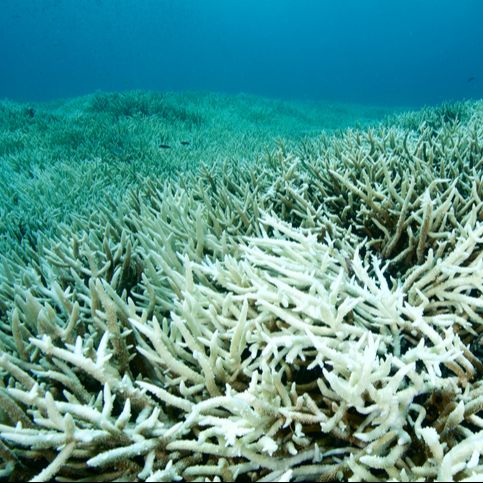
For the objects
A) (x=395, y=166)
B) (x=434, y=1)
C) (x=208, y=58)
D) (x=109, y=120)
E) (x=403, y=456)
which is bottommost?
(x=403, y=456)

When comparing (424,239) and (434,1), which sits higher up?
(434,1)

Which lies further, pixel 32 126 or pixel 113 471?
Result: pixel 32 126

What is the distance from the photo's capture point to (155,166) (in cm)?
561

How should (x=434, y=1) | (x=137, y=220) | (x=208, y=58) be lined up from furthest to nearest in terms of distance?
(x=434, y=1) < (x=208, y=58) < (x=137, y=220)

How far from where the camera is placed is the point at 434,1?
187 metres

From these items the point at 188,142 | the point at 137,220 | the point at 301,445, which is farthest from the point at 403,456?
the point at 188,142

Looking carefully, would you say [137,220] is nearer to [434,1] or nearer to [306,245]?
[306,245]

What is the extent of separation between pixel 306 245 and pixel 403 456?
1089 millimetres

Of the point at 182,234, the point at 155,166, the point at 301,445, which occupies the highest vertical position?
the point at 155,166

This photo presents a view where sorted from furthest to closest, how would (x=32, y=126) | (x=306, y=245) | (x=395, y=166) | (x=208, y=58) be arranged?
(x=208, y=58)
(x=32, y=126)
(x=395, y=166)
(x=306, y=245)

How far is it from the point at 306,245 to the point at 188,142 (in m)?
5.41

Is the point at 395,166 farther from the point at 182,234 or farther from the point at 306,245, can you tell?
the point at 182,234

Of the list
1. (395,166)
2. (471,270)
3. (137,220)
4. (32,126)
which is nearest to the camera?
(471,270)

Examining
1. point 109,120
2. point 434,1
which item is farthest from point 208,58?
point 109,120
